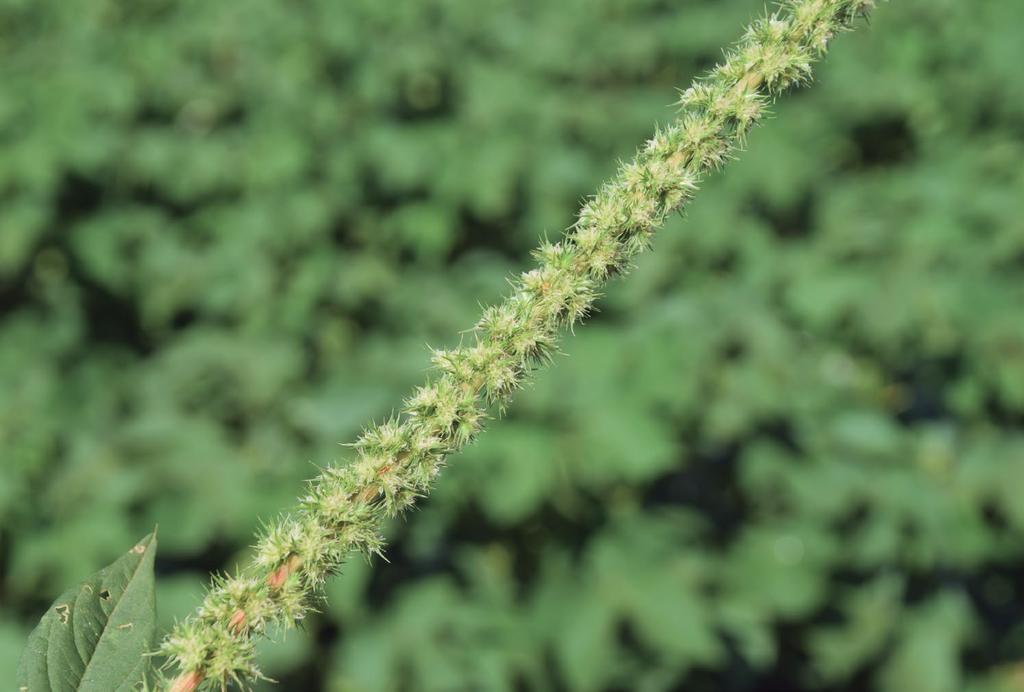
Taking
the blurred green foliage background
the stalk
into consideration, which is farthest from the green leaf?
the blurred green foliage background

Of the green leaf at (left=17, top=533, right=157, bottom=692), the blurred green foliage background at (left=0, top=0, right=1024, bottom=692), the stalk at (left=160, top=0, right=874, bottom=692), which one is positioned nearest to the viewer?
the stalk at (left=160, top=0, right=874, bottom=692)

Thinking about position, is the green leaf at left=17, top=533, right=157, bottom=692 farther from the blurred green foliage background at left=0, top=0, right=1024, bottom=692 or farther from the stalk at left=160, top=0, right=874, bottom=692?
the blurred green foliage background at left=0, top=0, right=1024, bottom=692

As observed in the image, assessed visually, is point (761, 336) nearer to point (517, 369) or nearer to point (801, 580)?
point (801, 580)

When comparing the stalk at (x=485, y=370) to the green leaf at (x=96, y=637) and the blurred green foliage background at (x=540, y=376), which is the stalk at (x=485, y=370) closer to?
the green leaf at (x=96, y=637)

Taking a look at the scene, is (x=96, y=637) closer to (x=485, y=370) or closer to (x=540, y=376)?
(x=485, y=370)

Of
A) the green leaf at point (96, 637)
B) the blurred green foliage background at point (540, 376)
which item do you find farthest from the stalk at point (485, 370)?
the blurred green foliage background at point (540, 376)
